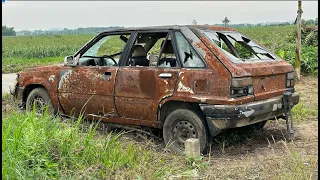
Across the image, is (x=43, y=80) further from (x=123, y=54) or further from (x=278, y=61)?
(x=278, y=61)

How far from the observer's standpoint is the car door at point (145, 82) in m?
5.74

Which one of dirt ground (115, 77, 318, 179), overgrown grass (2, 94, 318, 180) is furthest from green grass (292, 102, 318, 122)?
overgrown grass (2, 94, 318, 180)

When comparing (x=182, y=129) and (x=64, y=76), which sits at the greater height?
(x=64, y=76)

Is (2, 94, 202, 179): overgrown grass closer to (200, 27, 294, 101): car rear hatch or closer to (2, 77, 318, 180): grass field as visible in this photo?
(2, 77, 318, 180): grass field

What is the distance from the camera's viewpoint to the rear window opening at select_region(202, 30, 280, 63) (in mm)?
5828

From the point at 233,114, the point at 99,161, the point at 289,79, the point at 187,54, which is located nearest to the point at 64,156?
the point at 99,161

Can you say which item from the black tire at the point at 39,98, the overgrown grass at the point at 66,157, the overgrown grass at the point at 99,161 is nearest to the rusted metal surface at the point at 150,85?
the black tire at the point at 39,98

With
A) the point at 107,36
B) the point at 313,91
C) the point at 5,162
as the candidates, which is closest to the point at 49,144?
the point at 5,162

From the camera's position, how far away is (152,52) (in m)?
6.49

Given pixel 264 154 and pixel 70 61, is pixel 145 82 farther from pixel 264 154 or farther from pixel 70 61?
pixel 264 154

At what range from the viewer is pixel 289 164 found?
4.86 m

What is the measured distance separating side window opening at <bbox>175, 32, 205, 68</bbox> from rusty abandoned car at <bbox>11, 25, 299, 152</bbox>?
0.01m

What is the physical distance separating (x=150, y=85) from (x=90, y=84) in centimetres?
107

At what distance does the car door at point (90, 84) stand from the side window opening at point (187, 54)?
963 millimetres
